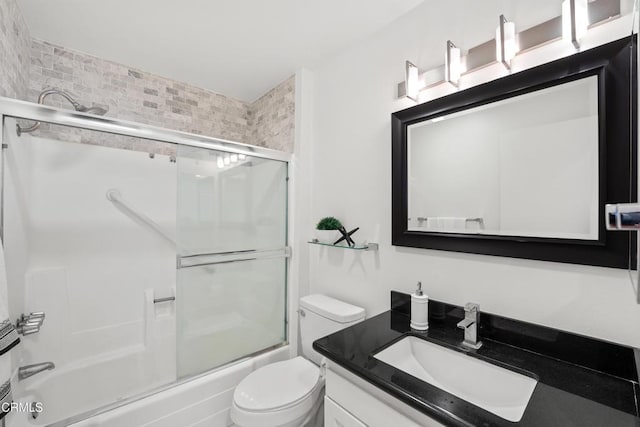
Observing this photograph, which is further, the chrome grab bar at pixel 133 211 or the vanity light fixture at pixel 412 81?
the chrome grab bar at pixel 133 211

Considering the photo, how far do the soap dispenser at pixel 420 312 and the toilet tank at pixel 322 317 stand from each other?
0.39m

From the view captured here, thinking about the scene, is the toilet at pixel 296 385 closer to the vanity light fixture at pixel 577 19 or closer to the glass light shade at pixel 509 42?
the glass light shade at pixel 509 42

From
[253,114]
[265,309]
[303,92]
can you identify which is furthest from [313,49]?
[265,309]

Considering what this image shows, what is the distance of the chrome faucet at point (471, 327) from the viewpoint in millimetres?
1061

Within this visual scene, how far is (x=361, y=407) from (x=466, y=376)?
420 millimetres

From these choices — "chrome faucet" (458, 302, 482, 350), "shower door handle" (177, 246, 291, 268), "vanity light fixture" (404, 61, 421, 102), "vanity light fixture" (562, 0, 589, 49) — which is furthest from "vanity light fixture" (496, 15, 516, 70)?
"shower door handle" (177, 246, 291, 268)

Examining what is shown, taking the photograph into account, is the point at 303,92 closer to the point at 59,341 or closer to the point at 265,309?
the point at 265,309

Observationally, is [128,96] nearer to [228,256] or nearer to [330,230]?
[228,256]

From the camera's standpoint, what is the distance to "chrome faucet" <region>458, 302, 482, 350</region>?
1061 mm

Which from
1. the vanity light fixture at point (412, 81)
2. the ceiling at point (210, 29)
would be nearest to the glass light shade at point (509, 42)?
the vanity light fixture at point (412, 81)

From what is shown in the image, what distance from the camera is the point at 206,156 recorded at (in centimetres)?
167

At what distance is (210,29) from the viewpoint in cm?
164

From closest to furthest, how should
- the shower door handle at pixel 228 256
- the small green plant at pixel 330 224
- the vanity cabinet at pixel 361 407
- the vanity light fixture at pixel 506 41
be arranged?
the vanity cabinet at pixel 361 407 → the vanity light fixture at pixel 506 41 → the shower door handle at pixel 228 256 → the small green plant at pixel 330 224

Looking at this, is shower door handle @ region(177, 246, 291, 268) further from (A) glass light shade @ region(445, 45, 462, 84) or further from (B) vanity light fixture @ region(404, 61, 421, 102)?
(A) glass light shade @ region(445, 45, 462, 84)
